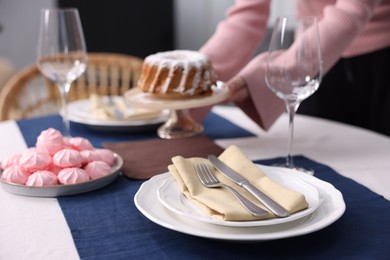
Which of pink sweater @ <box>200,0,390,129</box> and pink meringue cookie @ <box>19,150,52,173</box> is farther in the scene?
pink sweater @ <box>200,0,390,129</box>

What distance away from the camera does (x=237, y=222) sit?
728 mm

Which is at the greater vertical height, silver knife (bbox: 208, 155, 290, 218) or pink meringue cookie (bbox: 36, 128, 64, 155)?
pink meringue cookie (bbox: 36, 128, 64, 155)

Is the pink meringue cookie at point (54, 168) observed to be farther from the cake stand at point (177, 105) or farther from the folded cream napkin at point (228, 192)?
the cake stand at point (177, 105)

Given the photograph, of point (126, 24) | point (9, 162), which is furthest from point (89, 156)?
point (126, 24)

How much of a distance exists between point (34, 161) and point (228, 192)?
1.06 ft

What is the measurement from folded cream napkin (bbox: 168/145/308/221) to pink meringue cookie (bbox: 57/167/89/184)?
6.1 inches

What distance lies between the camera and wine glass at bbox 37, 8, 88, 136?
123 centimetres

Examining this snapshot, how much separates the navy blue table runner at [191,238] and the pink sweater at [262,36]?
46 cm

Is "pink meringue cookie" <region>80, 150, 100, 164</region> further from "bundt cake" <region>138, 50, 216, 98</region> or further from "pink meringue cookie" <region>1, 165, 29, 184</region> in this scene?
"bundt cake" <region>138, 50, 216, 98</region>

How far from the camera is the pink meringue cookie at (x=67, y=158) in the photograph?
36.9 inches

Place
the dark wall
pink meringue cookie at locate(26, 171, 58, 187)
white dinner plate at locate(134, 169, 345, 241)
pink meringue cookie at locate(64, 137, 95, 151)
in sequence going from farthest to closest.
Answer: the dark wall < pink meringue cookie at locate(64, 137, 95, 151) < pink meringue cookie at locate(26, 171, 58, 187) < white dinner plate at locate(134, 169, 345, 241)

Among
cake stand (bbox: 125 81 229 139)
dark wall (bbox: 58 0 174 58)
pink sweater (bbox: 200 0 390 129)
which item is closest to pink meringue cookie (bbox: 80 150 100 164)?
cake stand (bbox: 125 81 229 139)

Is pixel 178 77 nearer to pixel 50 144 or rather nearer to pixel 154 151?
pixel 154 151

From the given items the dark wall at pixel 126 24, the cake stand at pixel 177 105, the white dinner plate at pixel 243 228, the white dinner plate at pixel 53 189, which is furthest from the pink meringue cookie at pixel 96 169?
the dark wall at pixel 126 24
